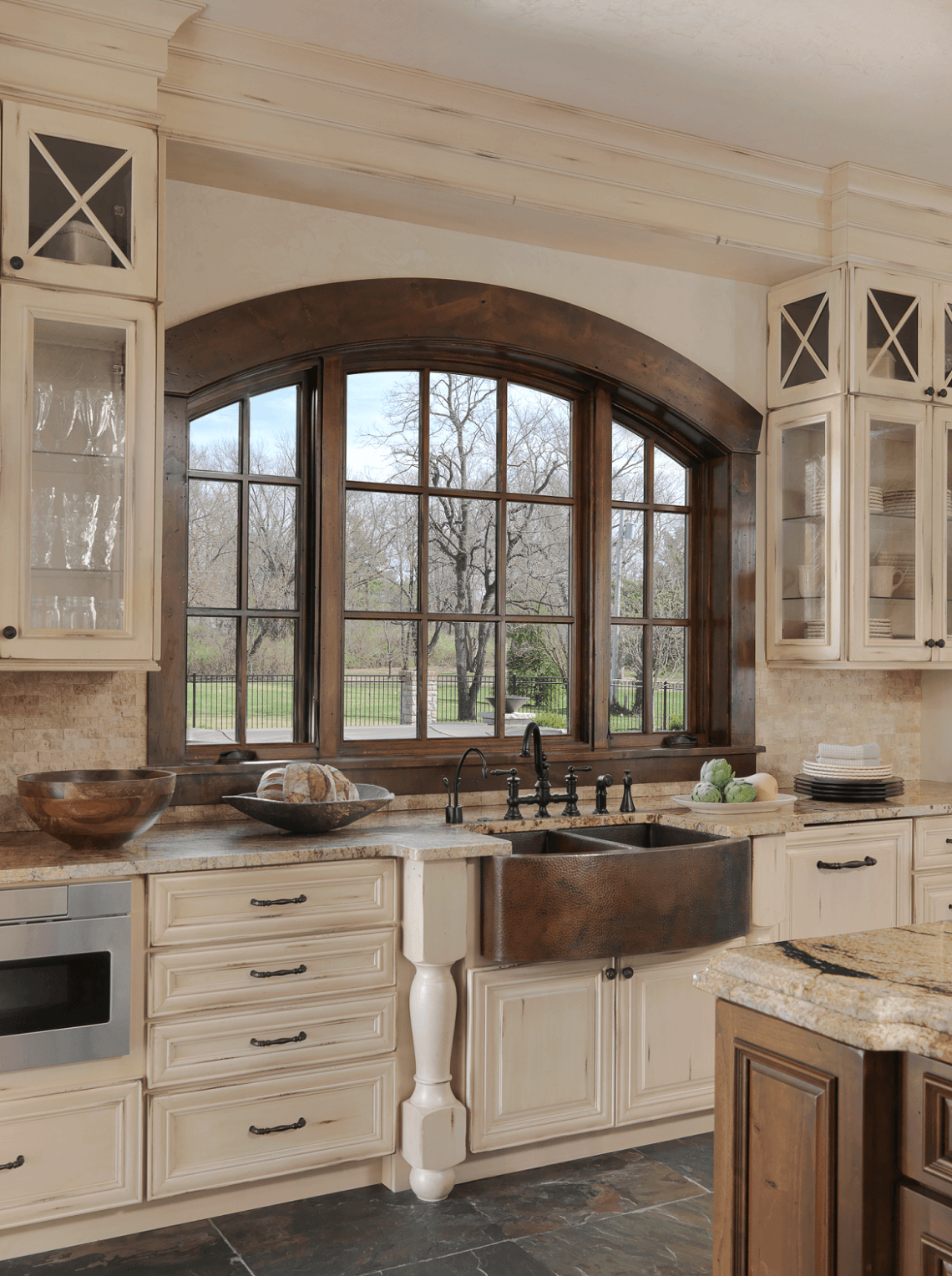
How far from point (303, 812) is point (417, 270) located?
6.13ft

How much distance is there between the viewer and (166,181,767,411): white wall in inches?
131

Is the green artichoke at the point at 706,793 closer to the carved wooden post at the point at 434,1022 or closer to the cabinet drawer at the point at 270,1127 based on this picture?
the carved wooden post at the point at 434,1022

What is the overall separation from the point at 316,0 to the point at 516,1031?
9.21 ft

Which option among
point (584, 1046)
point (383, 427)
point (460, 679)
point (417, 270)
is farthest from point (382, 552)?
point (584, 1046)

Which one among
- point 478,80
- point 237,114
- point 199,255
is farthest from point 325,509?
point 478,80

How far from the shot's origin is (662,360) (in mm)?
4051

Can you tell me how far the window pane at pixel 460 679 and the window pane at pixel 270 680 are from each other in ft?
1.62

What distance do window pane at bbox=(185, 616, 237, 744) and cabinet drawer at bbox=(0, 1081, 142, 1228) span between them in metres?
1.15

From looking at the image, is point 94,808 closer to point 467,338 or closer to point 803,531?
point 467,338

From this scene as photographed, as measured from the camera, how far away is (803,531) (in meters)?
4.14

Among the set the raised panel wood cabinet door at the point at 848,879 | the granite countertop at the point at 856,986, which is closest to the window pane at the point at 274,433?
the raised panel wood cabinet door at the point at 848,879

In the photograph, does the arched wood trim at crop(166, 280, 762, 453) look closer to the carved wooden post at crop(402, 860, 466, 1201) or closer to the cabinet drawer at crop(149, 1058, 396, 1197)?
the carved wooden post at crop(402, 860, 466, 1201)

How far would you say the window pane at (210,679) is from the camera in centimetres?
340

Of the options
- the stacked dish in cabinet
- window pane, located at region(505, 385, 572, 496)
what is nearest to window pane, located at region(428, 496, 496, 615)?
window pane, located at region(505, 385, 572, 496)
